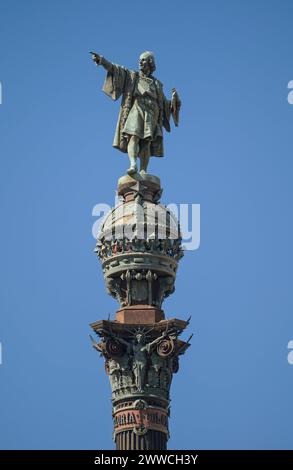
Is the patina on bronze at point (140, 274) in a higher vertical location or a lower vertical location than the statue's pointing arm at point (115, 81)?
lower

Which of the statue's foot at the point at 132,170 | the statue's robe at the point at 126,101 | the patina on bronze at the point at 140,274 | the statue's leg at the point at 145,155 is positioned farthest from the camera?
the statue's leg at the point at 145,155

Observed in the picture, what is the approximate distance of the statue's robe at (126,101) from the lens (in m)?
119

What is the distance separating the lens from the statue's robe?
389ft

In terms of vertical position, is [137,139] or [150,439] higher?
[137,139]

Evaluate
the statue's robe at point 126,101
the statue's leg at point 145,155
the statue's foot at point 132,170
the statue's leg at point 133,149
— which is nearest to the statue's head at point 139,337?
the statue's foot at point 132,170

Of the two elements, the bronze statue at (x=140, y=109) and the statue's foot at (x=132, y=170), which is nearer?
the statue's foot at (x=132, y=170)

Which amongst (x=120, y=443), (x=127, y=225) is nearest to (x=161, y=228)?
(x=127, y=225)

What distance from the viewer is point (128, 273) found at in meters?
115

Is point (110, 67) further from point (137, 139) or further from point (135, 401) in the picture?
point (135, 401)

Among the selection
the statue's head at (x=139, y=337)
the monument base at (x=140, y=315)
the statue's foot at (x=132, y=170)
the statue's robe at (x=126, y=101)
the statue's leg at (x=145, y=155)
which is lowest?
the statue's head at (x=139, y=337)

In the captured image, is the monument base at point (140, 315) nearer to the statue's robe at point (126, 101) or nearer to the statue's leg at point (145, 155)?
the statue's leg at point (145, 155)

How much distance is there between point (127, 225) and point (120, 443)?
26.9 ft
